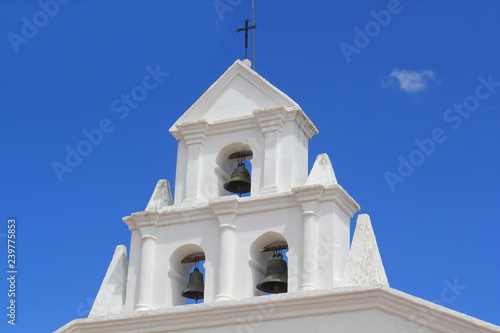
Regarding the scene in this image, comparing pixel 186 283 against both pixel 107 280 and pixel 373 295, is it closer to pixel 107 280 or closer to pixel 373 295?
pixel 107 280

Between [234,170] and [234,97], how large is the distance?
3.86 ft

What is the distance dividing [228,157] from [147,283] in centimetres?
246

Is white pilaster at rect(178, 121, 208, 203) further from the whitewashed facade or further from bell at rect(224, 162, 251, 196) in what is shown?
bell at rect(224, 162, 251, 196)

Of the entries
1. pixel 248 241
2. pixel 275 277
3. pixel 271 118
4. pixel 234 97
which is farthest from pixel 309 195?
pixel 234 97

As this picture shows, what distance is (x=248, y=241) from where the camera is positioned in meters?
14.8

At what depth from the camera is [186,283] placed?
15.5 m

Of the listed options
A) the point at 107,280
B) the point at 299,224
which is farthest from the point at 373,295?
the point at 107,280

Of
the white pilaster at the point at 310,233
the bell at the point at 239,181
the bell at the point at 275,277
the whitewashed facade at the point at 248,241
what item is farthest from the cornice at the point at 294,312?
the bell at the point at 239,181

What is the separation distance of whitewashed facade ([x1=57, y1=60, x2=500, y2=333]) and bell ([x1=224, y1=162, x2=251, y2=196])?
15 cm

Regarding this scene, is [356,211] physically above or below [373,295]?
above

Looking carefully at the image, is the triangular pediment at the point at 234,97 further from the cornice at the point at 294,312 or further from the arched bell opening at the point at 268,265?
the cornice at the point at 294,312

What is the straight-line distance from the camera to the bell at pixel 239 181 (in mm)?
15595

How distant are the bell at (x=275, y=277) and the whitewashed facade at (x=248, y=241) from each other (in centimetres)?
17

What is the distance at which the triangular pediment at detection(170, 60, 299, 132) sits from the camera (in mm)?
15797
